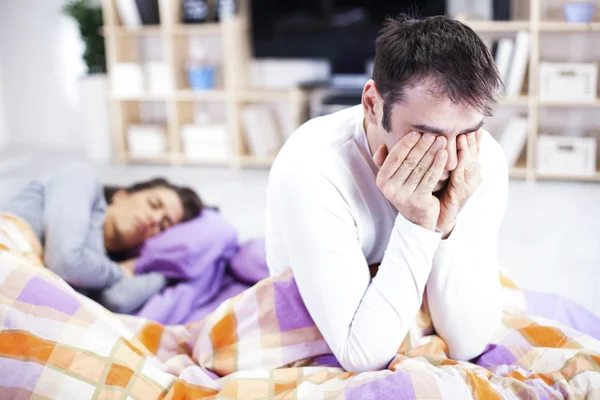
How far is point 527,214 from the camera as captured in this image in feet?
10.9

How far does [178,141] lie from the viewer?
15.1ft

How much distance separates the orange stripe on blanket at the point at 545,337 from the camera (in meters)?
1.38

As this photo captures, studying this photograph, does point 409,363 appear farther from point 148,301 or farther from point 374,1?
point 374,1

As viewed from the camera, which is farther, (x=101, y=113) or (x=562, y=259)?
(x=101, y=113)

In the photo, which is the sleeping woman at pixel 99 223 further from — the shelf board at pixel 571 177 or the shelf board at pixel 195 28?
the shelf board at pixel 571 177

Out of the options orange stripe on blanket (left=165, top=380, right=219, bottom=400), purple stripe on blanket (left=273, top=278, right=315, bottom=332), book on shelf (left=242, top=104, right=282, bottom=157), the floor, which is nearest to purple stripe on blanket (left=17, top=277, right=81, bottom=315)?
orange stripe on blanket (left=165, top=380, right=219, bottom=400)

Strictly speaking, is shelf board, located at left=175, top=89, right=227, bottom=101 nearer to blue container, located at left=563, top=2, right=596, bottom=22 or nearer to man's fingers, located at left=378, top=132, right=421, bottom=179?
blue container, located at left=563, top=2, right=596, bottom=22

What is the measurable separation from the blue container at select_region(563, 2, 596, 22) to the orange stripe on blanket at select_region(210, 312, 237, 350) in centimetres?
305

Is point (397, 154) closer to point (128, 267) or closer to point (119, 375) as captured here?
point (119, 375)

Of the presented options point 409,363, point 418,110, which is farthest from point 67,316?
point 418,110

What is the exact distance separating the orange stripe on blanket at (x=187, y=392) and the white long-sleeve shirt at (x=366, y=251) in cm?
24

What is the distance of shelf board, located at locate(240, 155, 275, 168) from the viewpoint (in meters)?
4.37

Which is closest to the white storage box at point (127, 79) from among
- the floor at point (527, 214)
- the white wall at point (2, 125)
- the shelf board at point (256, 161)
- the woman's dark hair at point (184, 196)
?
the floor at point (527, 214)

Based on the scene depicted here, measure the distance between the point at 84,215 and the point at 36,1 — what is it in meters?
3.79
